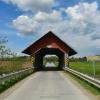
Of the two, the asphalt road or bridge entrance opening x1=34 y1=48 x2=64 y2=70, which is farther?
bridge entrance opening x1=34 y1=48 x2=64 y2=70

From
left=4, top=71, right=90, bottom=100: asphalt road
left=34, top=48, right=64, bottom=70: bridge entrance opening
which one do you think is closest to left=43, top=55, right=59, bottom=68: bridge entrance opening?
left=34, top=48, right=64, bottom=70: bridge entrance opening

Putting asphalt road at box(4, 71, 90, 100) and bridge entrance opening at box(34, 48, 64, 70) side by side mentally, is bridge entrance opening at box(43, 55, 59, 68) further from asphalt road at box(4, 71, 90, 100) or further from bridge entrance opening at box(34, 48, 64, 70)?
asphalt road at box(4, 71, 90, 100)

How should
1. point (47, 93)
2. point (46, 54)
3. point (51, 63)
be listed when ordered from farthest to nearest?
1. point (51, 63)
2. point (46, 54)
3. point (47, 93)

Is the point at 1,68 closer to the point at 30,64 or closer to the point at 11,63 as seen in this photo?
the point at 11,63

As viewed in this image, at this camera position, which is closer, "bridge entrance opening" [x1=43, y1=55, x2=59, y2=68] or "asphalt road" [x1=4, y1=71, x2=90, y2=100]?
"asphalt road" [x1=4, y1=71, x2=90, y2=100]

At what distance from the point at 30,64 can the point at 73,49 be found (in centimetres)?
621

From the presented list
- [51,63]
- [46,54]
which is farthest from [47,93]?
[51,63]

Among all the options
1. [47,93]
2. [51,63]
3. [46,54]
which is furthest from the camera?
[51,63]

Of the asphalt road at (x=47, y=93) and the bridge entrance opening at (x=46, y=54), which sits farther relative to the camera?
the bridge entrance opening at (x=46, y=54)

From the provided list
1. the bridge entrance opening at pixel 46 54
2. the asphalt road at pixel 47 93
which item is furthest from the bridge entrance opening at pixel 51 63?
the asphalt road at pixel 47 93

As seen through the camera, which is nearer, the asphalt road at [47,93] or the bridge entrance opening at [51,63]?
the asphalt road at [47,93]

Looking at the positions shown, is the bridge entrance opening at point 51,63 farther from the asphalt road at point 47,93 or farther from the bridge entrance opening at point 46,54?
the asphalt road at point 47,93

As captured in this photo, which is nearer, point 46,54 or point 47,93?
point 47,93

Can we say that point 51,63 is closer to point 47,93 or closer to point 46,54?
point 46,54
